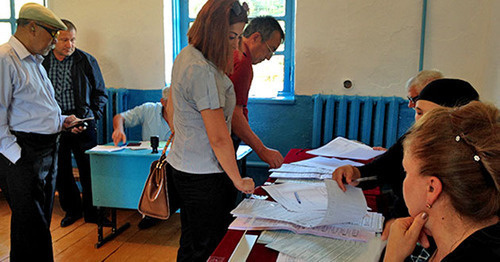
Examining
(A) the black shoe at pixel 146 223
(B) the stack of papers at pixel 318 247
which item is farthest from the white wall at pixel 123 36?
(B) the stack of papers at pixel 318 247

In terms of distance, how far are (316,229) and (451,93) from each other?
26.6 inches

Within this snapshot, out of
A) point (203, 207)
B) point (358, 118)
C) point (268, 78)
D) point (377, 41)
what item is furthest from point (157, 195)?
point (377, 41)

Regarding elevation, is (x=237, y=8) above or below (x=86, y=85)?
above

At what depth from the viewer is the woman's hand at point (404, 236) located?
0.76 metres

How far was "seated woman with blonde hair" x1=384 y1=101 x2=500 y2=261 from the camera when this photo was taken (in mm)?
655

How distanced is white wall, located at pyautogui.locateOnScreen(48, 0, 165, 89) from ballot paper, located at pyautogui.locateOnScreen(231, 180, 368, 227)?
2.41 metres

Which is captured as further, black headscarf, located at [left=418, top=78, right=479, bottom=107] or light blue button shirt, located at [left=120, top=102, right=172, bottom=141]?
light blue button shirt, located at [left=120, top=102, right=172, bottom=141]

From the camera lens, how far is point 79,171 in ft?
9.81

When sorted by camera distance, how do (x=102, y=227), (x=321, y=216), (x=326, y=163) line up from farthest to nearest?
(x=102, y=227), (x=326, y=163), (x=321, y=216)

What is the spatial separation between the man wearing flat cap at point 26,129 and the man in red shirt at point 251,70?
3.57 ft

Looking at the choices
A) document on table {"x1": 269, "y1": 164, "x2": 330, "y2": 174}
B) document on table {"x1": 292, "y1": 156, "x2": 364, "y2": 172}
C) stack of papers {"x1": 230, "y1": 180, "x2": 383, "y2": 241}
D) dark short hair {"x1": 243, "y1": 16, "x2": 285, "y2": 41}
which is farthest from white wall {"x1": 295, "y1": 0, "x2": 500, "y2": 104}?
stack of papers {"x1": 230, "y1": 180, "x2": 383, "y2": 241}

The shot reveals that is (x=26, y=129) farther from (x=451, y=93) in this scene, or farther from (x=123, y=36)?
(x=451, y=93)

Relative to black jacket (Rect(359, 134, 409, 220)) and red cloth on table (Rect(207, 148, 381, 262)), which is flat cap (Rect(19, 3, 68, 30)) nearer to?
red cloth on table (Rect(207, 148, 381, 262))

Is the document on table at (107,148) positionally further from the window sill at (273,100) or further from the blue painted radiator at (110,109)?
the window sill at (273,100)
